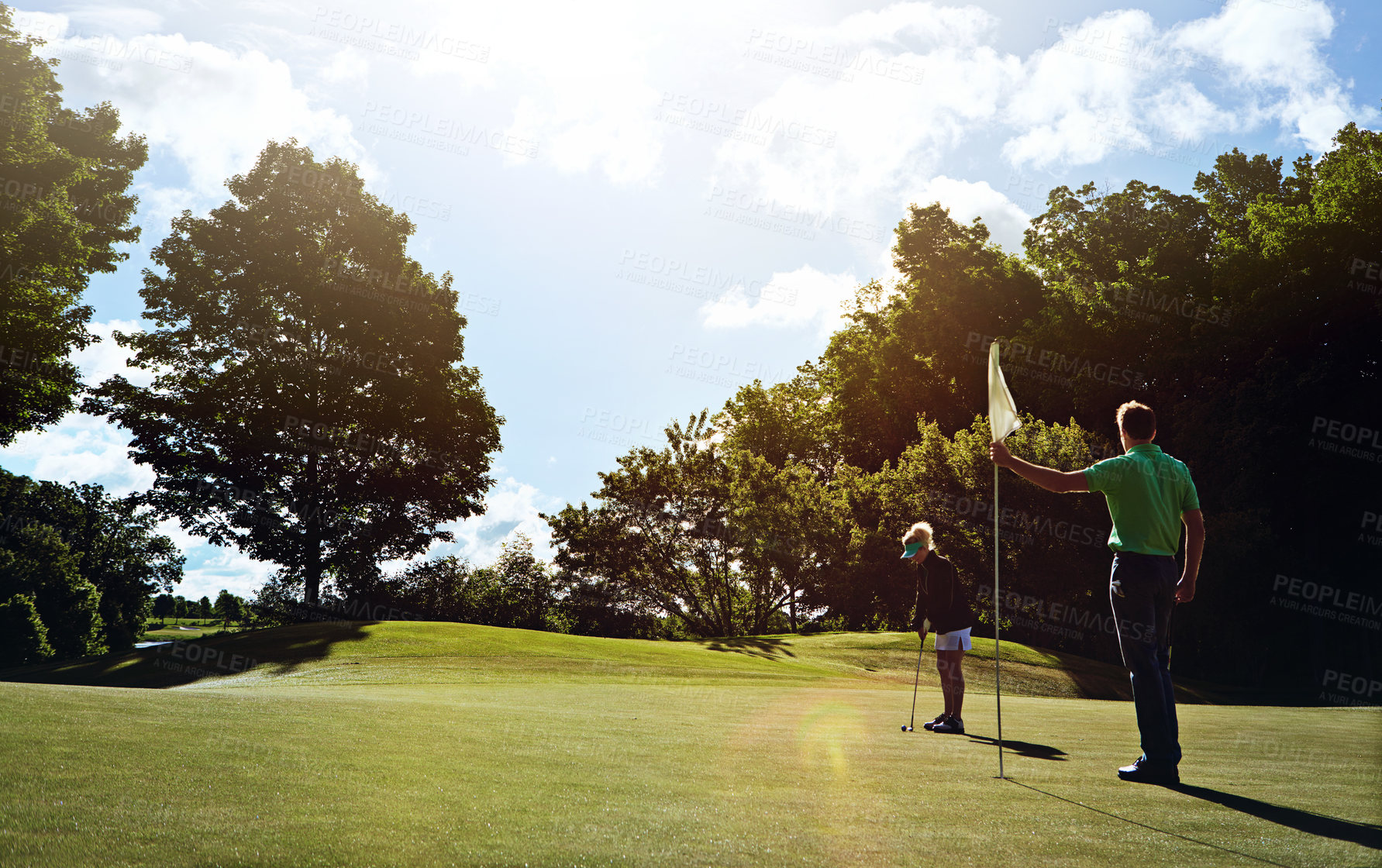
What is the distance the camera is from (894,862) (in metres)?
3.12

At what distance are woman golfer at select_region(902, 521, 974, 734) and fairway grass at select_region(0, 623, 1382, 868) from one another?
2.45 feet

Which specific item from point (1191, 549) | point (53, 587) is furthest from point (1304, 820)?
point (53, 587)

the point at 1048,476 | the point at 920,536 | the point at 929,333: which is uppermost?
the point at 929,333

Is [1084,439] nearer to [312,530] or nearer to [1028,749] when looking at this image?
[1028,749]

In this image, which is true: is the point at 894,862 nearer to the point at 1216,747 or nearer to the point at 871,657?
the point at 1216,747

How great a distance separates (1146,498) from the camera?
231 inches

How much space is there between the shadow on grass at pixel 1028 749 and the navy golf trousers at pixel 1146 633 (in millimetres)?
954

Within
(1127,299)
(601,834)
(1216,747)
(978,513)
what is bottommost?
(1216,747)

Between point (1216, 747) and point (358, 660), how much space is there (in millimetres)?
19588

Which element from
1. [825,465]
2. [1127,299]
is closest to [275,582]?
[825,465]

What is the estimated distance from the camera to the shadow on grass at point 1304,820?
391 centimetres

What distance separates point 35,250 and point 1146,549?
30.9m

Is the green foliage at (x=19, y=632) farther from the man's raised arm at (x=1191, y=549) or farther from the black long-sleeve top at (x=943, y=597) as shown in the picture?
the man's raised arm at (x=1191, y=549)

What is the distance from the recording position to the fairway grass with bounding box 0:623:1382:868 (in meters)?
3.19
